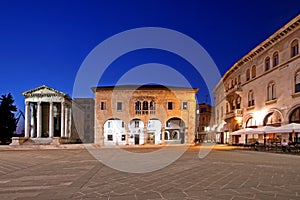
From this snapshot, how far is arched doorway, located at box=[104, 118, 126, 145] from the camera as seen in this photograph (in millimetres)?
42500

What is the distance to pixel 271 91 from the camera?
23734mm

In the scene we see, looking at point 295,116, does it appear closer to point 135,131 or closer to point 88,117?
point 135,131

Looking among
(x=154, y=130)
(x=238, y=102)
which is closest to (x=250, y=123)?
(x=238, y=102)

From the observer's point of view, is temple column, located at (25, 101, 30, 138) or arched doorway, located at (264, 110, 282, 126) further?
temple column, located at (25, 101, 30, 138)

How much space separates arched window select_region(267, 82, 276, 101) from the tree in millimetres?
38071

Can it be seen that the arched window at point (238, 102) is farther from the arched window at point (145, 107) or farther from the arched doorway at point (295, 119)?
the arched window at point (145, 107)

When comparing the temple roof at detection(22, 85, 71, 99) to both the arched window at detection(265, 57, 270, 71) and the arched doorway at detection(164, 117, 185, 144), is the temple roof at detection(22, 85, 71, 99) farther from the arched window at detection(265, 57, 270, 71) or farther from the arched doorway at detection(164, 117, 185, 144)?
the arched window at detection(265, 57, 270, 71)

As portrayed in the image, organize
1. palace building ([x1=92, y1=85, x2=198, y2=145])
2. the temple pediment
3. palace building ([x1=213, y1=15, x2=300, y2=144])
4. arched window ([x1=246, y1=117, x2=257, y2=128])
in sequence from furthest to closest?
1. the temple pediment
2. palace building ([x1=92, y1=85, x2=198, y2=145])
3. arched window ([x1=246, y1=117, x2=257, y2=128])
4. palace building ([x1=213, y1=15, x2=300, y2=144])

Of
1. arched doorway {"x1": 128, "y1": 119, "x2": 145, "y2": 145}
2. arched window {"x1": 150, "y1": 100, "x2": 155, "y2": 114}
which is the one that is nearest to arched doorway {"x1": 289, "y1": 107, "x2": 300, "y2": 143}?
arched window {"x1": 150, "y1": 100, "x2": 155, "y2": 114}

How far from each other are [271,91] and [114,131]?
89.1 ft

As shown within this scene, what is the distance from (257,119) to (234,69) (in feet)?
34.8

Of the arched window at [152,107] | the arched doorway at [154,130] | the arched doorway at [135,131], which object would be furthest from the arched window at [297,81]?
the arched doorway at [135,131]

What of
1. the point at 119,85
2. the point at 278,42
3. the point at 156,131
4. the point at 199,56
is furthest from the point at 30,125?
the point at 278,42

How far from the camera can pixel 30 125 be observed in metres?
40.4
